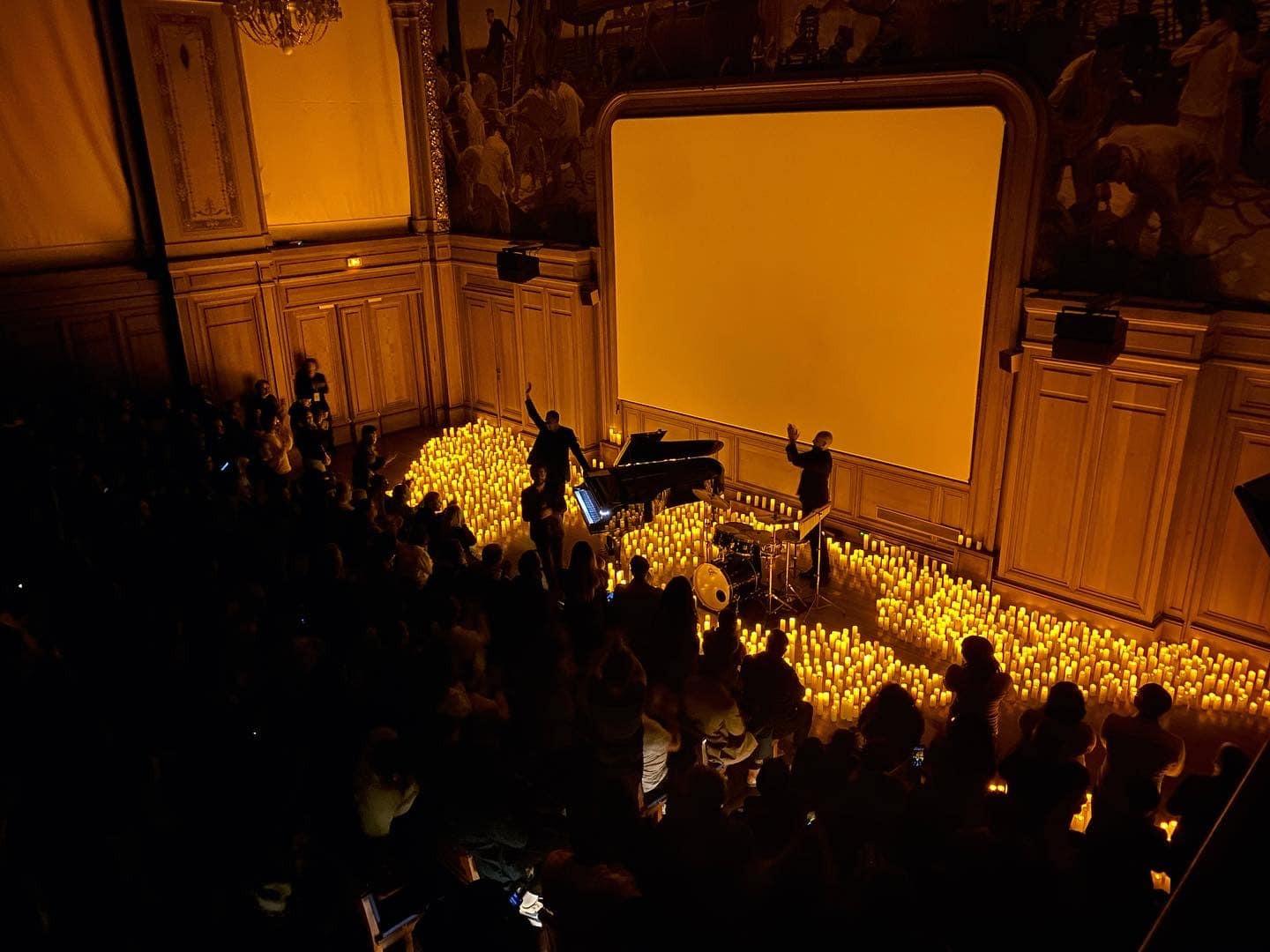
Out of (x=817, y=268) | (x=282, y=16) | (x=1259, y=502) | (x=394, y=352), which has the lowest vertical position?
(x=394, y=352)

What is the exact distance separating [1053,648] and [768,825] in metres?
4.75

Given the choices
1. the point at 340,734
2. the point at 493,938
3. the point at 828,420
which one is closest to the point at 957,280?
the point at 828,420

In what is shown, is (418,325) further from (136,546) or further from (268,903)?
(268,903)

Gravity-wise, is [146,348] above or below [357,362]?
above

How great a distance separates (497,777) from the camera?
391 centimetres

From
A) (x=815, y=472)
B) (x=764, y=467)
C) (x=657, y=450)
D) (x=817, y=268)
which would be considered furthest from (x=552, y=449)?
(x=817, y=268)

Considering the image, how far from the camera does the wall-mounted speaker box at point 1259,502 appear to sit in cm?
227

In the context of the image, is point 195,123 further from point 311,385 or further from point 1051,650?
point 1051,650

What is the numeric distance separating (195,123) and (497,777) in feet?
32.6

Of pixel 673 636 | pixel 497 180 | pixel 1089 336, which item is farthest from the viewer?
pixel 497 180

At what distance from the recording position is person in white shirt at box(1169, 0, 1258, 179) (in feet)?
20.3

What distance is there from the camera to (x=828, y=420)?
945 centimetres

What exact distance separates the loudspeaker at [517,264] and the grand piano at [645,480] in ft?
11.5

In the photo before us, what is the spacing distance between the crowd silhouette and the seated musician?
4.56ft
